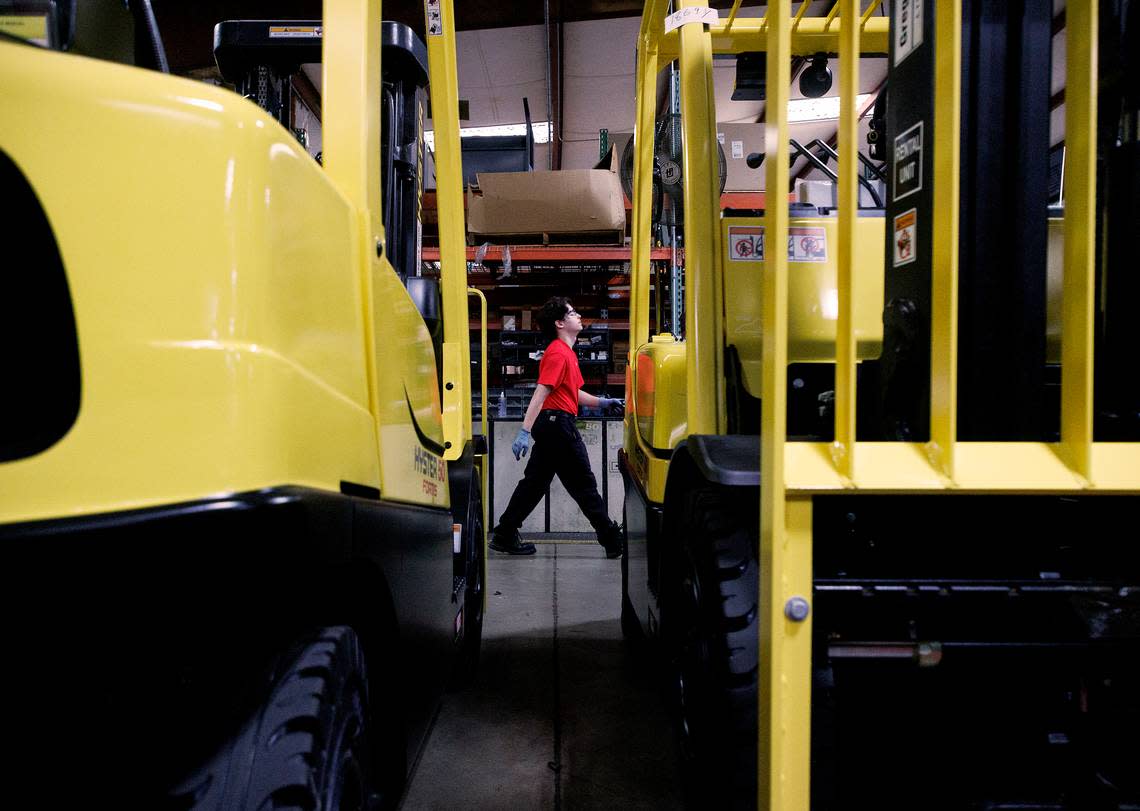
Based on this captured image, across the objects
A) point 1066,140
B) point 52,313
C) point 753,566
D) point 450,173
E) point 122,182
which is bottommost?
point 753,566

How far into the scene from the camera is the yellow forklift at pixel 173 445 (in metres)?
0.79

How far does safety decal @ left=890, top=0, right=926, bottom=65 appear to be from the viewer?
1.43m

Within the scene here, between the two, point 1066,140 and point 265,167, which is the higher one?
point 1066,140

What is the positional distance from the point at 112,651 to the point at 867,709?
1324 millimetres

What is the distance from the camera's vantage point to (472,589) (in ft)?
10.2

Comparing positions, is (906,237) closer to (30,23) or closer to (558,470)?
(30,23)

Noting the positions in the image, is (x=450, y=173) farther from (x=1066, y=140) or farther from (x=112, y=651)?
(x=112, y=651)

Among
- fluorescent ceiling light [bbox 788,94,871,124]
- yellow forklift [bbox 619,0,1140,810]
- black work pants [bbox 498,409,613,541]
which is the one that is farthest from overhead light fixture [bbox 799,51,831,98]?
fluorescent ceiling light [bbox 788,94,871,124]

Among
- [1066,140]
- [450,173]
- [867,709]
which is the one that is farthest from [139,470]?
[450,173]

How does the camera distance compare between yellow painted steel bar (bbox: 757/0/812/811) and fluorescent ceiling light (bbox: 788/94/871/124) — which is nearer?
yellow painted steel bar (bbox: 757/0/812/811)

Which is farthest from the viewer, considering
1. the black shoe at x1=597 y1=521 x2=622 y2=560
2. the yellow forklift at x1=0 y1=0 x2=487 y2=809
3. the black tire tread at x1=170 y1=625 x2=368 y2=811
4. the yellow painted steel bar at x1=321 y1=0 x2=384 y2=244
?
the black shoe at x1=597 y1=521 x2=622 y2=560

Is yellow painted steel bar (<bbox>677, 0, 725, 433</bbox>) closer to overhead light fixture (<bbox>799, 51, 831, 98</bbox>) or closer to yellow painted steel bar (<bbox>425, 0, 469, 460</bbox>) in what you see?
overhead light fixture (<bbox>799, 51, 831, 98</bbox>)

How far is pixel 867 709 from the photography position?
4.63 feet

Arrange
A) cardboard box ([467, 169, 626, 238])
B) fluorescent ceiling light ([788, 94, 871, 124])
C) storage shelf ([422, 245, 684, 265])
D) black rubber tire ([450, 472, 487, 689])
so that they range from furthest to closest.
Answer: fluorescent ceiling light ([788, 94, 871, 124]), storage shelf ([422, 245, 684, 265]), cardboard box ([467, 169, 626, 238]), black rubber tire ([450, 472, 487, 689])
